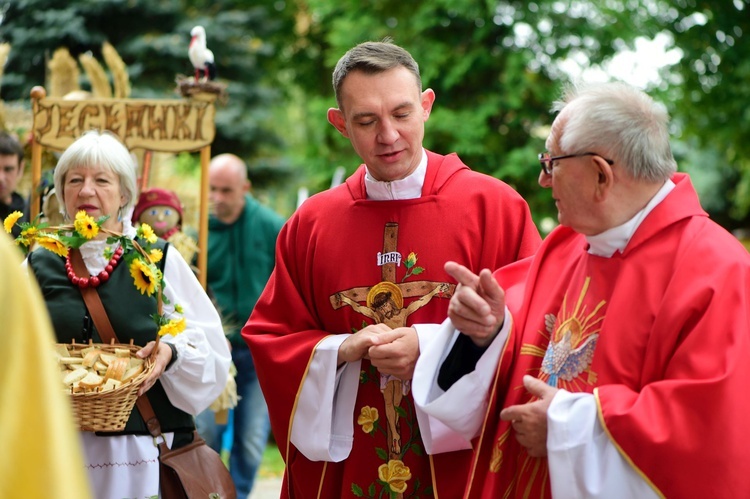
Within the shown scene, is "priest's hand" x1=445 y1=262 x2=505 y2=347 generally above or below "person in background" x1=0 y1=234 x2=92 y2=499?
below

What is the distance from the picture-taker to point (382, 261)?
386 centimetres

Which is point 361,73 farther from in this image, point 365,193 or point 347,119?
point 365,193

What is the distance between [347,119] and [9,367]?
8.35ft

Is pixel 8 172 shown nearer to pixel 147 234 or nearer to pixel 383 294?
pixel 147 234

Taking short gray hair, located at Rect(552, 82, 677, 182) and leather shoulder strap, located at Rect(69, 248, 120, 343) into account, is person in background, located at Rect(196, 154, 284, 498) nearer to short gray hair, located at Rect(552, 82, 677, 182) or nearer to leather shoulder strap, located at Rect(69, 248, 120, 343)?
leather shoulder strap, located at Rect(69, 248, 120, 343)

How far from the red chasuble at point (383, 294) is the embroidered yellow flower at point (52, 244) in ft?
2.88

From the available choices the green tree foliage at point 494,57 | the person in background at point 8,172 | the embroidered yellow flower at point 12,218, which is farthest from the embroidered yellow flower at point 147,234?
the green tree foliage at point 494,57

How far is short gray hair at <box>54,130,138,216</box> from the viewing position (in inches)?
176

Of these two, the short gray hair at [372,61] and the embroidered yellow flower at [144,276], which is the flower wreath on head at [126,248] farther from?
the short gray hair at [372,61]

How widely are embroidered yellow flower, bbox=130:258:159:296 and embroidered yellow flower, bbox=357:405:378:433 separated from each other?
39.1 inches

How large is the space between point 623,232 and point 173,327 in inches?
75.3

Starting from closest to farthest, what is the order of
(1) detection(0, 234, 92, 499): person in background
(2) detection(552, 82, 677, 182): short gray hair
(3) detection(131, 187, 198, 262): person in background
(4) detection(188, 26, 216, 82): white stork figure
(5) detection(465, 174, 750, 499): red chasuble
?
(1) detection(0, 234, 92, 499): person in background < (5) detection(465, 174, 750, 499): red chasuble < (2) detection(552, 82, 677, 182): short gray hair < (4) detection(188, 26, 216, 82): white stork figure < (3) detection(131, 187, 198, 262): person in background

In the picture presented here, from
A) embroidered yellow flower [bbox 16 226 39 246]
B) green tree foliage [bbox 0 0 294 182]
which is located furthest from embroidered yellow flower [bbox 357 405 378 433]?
green tree foliage [bbox 0 0 294 182]

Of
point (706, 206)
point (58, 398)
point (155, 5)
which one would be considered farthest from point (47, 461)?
point (706, 206)
